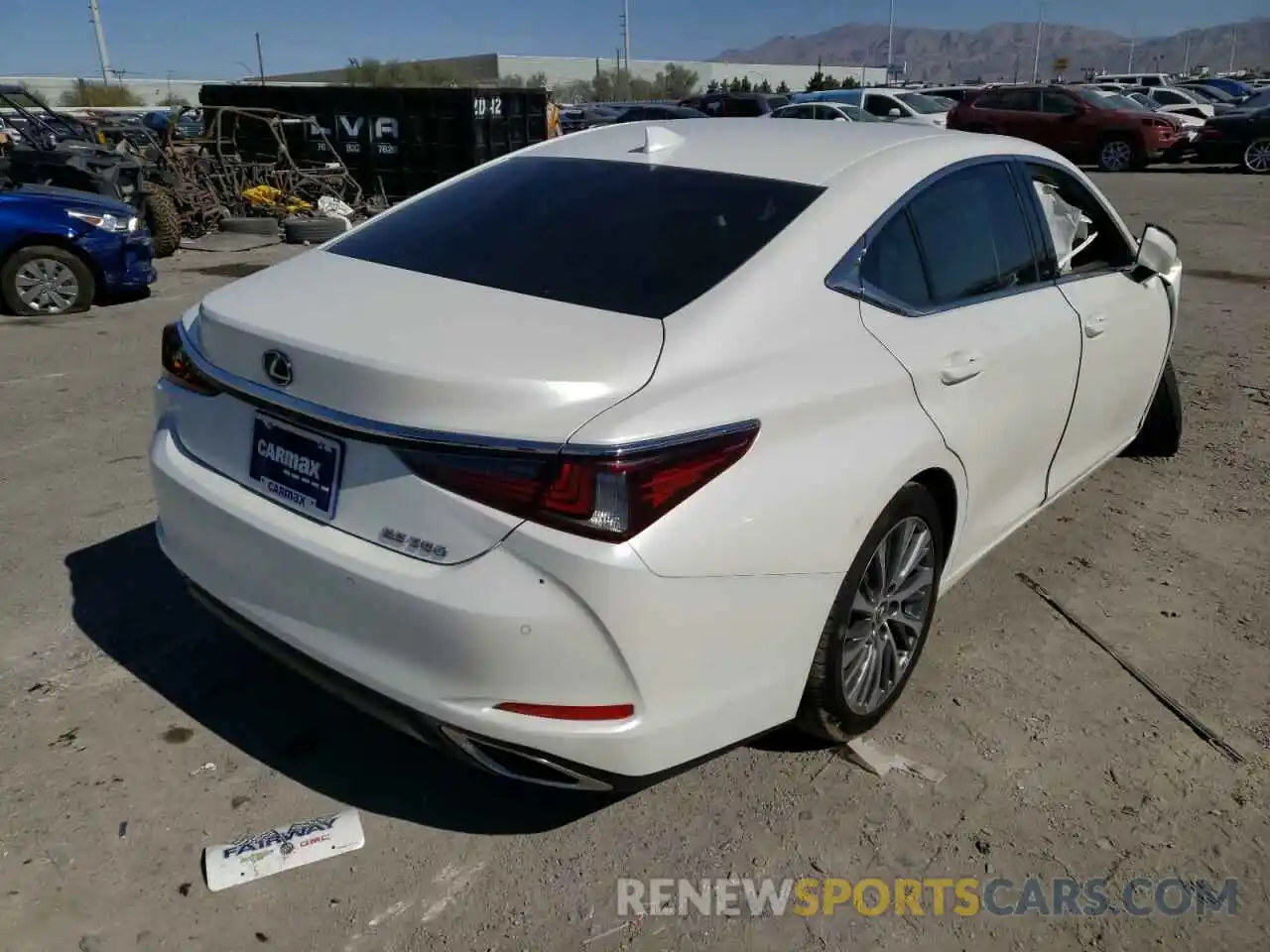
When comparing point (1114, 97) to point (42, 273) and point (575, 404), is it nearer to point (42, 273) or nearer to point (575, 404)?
point (42, 273)

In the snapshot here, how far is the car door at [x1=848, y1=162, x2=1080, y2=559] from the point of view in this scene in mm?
2881

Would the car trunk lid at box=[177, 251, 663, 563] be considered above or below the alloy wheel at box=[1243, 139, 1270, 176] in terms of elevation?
above

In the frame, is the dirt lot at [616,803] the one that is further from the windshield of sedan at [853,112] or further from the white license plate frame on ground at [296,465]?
the windshield of sedan at [853,112]

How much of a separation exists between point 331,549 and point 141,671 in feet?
4.51

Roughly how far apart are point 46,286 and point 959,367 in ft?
26.0

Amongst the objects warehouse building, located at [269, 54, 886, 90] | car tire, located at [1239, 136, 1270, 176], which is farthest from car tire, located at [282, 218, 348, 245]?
warehouse building, located at [269, 54, 886, 90]

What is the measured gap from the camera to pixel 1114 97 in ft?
77.5

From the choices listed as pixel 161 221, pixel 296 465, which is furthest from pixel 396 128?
pixel 296 465

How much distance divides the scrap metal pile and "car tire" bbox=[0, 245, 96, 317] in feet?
15.3

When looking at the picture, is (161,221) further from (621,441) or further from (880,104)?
(880,104)

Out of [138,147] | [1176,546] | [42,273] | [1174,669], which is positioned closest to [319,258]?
[1174,669]

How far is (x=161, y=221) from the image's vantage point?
1146cm

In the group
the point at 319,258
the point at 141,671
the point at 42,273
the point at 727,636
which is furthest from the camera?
the point at 42,273

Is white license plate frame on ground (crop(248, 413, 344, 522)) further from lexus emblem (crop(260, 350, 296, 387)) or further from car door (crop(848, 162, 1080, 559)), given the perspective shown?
car door (crop(848, 162, 1080, 559))
